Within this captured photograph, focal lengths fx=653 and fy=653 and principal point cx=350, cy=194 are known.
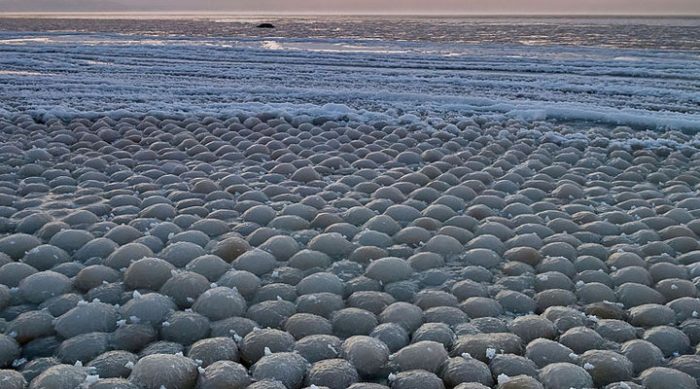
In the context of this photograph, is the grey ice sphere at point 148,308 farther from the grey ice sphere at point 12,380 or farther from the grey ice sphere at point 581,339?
the grey ice sphere at point 581,339

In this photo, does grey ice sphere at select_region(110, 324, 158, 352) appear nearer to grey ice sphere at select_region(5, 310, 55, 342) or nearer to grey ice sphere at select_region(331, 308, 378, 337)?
grey ice sphere at select_region(5, 310, 55, 342)

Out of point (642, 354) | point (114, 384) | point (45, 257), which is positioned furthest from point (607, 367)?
point (45, 257)

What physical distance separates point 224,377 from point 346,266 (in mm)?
1013

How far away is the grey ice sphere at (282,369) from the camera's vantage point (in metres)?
2.07

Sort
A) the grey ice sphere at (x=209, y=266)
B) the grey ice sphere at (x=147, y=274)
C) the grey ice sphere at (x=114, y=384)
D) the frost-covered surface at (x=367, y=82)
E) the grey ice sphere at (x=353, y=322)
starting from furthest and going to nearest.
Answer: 1. the frost-covered surface at (x=367, y=82)
2. the grey ice sphere at (x=209, y=266)
3. the grey ice sphere at (x=147, y=274)
4. the grey ice sphere at (x=353, y=322)
5. the grey ice sphere at (x=114, y=384)

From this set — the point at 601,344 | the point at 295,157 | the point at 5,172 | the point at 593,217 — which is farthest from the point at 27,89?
the point at 601,344

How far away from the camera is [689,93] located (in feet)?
26.3

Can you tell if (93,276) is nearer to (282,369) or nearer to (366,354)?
(282,369)

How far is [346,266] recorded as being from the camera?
2953 millimetres

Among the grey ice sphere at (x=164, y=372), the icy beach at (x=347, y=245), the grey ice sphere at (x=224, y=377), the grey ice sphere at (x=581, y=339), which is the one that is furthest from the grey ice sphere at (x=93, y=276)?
the grey ice sphere at (x=581, y=339)

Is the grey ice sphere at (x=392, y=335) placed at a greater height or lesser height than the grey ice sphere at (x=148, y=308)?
lesser

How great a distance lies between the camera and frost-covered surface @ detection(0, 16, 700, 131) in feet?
21.4

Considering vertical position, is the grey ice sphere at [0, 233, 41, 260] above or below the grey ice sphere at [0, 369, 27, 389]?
above

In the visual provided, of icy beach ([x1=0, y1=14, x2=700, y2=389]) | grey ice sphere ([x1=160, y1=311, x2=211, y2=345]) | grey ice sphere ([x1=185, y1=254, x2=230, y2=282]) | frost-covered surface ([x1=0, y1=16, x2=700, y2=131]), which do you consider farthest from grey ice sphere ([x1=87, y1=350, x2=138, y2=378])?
frost-covered surface ([x1=0, y1=16, x2=700, y2=131])
